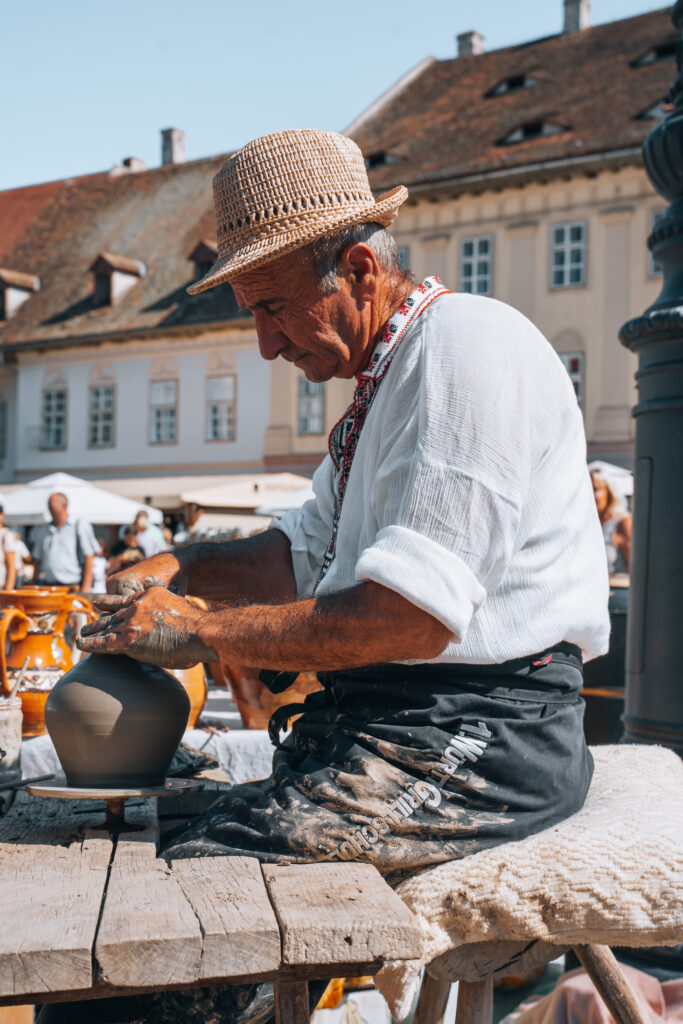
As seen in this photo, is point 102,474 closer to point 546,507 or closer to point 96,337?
point 96,337

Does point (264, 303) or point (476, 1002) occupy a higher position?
point (264, 303)

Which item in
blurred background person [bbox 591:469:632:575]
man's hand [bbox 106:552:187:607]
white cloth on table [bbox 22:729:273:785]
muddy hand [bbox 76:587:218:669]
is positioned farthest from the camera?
blurred background person [bbox 591:469:632:575]

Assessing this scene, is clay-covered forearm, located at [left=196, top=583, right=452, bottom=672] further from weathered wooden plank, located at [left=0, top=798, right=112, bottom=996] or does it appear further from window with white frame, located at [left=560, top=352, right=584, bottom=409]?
window with white frame, located at [left=560, top=352, right=584, bottom=409]

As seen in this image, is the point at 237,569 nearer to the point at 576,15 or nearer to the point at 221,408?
the point at 221,408

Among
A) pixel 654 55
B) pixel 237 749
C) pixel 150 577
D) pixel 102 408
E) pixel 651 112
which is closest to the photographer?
pixel 150 577

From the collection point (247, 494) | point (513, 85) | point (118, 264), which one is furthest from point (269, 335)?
point (118, 264)

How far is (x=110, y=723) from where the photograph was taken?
202 cm

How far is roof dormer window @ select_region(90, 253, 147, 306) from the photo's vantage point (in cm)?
2444

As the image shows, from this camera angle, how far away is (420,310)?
2014 millimetres

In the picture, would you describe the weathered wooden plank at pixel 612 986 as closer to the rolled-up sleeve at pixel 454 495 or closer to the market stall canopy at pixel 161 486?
the rolled-up sleeve at pixel 454 495

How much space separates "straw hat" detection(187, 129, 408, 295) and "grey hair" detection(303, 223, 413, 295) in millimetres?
27

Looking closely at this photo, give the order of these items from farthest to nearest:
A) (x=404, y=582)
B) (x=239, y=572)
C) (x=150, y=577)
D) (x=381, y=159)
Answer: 1. (x=381, y=159)
2. (x=239, y=572)
3. (x=150, y=577)
4. (x=404, y=582)

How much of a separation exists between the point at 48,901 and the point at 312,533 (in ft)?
3.90

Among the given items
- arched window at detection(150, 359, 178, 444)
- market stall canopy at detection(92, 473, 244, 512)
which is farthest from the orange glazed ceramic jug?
arched window at detection(150, 359, 178, 444)
